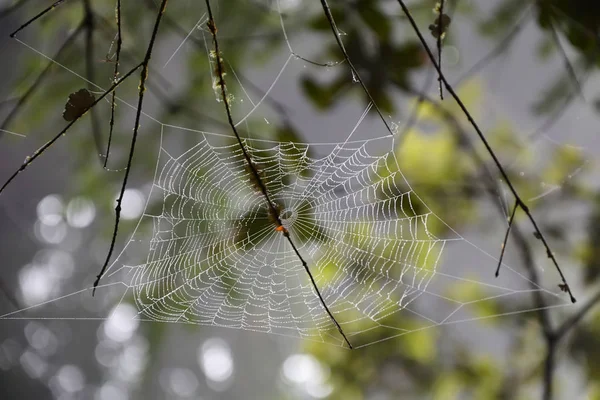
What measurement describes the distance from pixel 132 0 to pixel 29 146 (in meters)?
0.32

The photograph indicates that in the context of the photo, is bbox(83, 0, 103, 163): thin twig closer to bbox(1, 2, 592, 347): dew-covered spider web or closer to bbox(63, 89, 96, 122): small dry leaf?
bbox(1, 2, 592, 347): dew-covered spider web

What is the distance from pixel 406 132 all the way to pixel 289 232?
31cm

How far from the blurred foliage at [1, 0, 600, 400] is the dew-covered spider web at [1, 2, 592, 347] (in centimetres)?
2

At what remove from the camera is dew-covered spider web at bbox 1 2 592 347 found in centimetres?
94

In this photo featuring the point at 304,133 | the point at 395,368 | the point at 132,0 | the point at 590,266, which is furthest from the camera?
the point at 395,368

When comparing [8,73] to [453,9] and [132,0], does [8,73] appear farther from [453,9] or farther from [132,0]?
[453,9]

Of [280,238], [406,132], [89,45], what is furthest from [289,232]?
[89,45]

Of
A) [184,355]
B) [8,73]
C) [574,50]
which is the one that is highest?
[574,50]

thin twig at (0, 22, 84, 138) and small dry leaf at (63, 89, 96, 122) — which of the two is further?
thin twig at (0, 22, 84, 138)

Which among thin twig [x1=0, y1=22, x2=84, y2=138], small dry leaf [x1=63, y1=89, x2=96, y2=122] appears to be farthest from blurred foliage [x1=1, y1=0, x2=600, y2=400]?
small dry leaf [x1=63, y1=89, x2=96, y2=122]

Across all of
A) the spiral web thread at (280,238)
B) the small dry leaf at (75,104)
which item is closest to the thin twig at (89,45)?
the spiral web thread at (280,238)

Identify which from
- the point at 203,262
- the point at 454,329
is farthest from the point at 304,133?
the point at 454,329

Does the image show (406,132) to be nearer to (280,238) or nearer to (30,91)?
(280,238)

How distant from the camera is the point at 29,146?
926 mm
